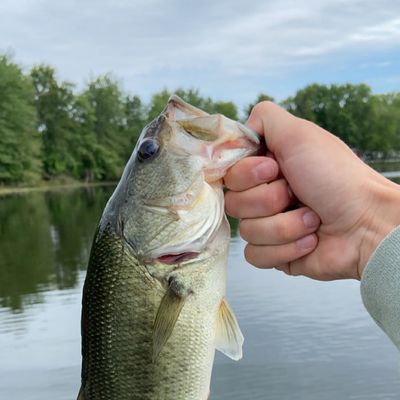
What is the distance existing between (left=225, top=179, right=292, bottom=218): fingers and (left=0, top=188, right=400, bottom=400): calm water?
21.2 feet

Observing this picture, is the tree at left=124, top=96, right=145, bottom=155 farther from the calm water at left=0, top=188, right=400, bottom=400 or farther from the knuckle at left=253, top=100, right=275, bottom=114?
the knuckle at left=253, top=100, right=275, bottom=114

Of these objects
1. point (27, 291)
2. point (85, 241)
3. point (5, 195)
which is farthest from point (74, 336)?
point (5, 195)

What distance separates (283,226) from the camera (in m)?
2.37

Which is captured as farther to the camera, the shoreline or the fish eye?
the shoreline

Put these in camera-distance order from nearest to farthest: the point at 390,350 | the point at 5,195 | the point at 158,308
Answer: the point at 158,308 → the point at 390,350 → the point at 5,195

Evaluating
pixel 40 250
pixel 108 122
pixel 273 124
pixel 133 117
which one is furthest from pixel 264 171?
pixel 133 117

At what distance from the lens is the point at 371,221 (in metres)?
2.34

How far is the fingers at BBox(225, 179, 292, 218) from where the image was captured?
235cm

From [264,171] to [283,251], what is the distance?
348 millimetres

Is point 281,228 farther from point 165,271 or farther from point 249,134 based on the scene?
point 165,271

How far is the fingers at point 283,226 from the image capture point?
237cm

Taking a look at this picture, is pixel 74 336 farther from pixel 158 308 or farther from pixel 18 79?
pixel 18 79

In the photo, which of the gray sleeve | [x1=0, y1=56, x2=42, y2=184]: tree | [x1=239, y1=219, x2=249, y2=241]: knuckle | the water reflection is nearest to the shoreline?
[x1=0, y1=56, x2=42, y2=184]: tree

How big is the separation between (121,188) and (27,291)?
1307 cm
